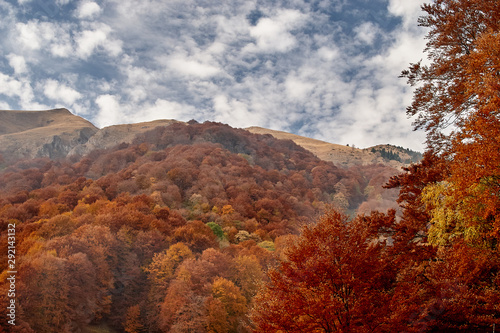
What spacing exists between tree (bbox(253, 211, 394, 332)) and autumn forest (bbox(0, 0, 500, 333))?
61 mm

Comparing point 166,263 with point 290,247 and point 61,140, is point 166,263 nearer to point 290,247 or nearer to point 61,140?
point 290,247

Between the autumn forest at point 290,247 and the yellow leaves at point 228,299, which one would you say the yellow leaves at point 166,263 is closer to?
the autumn forest at point 290,247

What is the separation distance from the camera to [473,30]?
46.1ft

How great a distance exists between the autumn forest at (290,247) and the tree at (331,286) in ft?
0.20

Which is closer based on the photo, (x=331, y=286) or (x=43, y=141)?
(x=331, y=286)

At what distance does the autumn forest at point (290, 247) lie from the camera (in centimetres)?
1111

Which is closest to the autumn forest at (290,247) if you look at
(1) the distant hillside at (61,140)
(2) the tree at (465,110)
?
(2) the tree at (465,110)

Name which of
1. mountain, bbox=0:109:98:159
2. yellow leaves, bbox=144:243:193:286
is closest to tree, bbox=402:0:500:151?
yellow leaves, bbox=144:243:193:286

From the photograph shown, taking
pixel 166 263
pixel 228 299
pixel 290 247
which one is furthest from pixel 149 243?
pixel 290 247

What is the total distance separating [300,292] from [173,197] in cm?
6562

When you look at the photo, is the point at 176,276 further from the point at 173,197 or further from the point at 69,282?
the point at 173,197

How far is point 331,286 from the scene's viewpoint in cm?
1220

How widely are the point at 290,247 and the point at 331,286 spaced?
288 cm

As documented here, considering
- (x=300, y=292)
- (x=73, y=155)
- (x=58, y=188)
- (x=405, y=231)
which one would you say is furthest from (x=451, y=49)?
(x=73, y=155)
